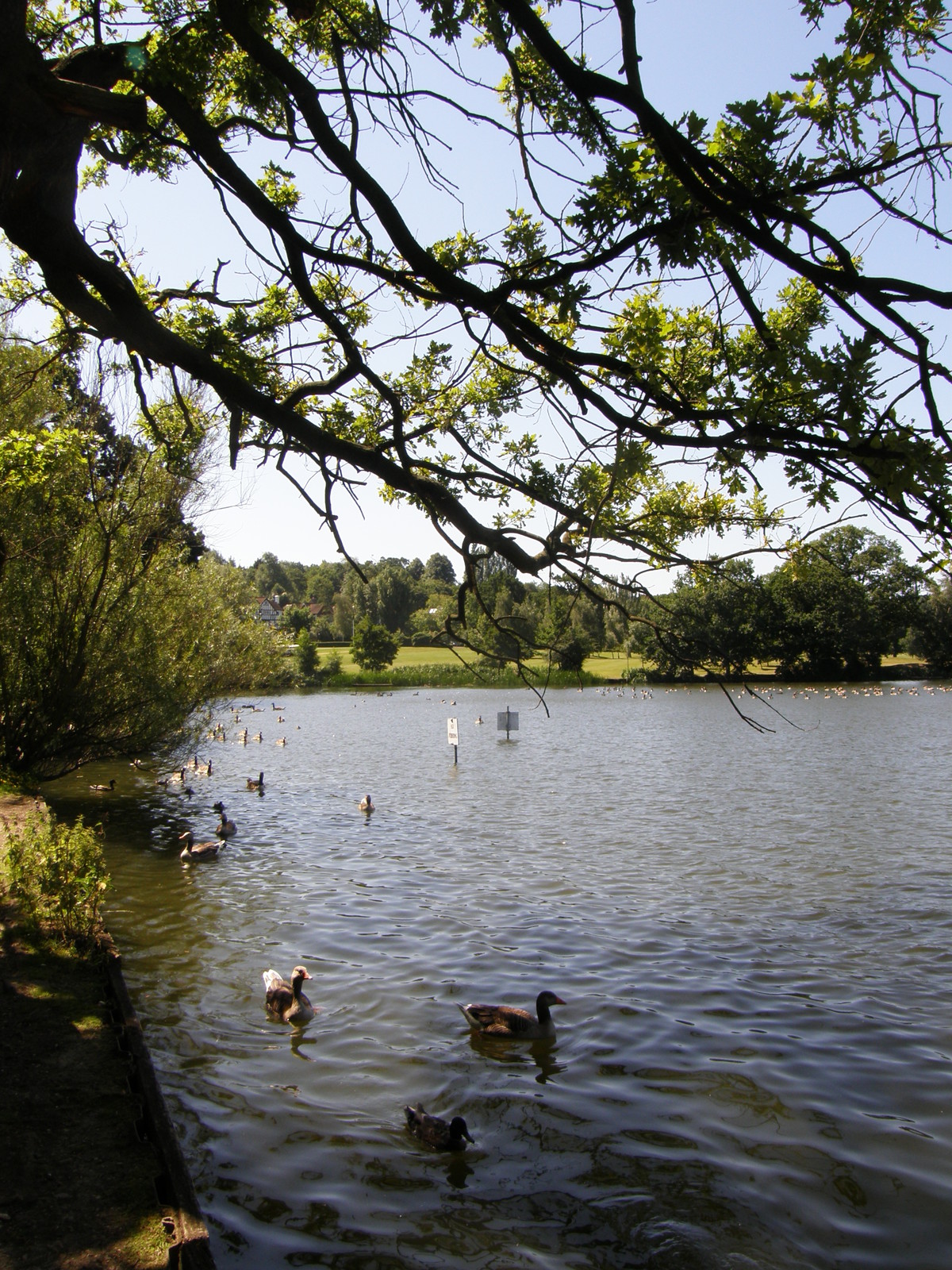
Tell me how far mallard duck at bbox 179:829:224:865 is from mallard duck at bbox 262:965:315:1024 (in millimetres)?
6504

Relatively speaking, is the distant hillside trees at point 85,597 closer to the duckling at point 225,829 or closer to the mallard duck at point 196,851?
the duckling at point 225,829

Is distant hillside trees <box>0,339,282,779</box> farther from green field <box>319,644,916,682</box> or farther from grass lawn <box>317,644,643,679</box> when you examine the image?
grass lawn <box>317,644,643,679</box>

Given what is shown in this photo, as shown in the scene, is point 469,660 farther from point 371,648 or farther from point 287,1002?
point 287,1002

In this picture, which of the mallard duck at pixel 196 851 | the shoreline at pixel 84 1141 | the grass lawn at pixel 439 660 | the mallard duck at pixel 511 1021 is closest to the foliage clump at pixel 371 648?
the grass lawn at pixel 439 660

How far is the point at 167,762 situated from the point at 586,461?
687 inches

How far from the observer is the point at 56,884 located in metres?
8.27

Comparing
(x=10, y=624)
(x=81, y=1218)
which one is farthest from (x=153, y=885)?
(x=81, y=1218)

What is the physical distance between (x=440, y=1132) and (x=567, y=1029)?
2409mm

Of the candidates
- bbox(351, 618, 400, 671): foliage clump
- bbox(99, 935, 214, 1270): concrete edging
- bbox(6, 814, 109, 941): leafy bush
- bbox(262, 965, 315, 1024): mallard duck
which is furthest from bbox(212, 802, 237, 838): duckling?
bbox(351, 618, 400, 671): foliage clump

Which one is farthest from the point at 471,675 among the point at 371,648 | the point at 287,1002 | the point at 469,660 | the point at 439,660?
the point at 287,1002

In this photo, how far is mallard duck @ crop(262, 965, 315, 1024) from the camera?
311 inches

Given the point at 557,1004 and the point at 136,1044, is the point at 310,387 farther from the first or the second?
the point at 557,1004

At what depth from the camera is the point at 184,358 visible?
5047 millimetres

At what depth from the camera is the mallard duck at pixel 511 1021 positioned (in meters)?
7.54
